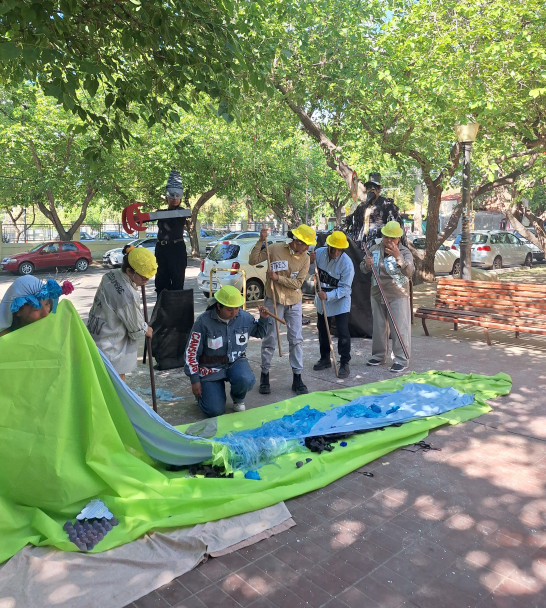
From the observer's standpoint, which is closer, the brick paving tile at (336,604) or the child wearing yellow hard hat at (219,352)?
the brick paving tile at (336,604)

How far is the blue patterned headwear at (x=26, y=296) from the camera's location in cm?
362

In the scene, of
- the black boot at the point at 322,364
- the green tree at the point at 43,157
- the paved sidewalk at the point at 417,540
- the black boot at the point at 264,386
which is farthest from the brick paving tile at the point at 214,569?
the green tree at the point at 43,157

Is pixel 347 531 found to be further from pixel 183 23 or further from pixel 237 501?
pixel 183 23

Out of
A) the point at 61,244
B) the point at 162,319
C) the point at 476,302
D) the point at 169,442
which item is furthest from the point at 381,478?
the point at 61,244

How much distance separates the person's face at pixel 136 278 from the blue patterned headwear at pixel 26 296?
3.23ft

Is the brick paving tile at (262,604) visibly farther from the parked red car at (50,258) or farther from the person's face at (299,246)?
the parked red car at (50,258)

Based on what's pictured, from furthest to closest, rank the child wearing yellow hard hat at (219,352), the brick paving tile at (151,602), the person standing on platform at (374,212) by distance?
the person standing on platform at (374,212) → the child wearing yellow hard hat at (219,352) → the brick paving tile at (151,602)

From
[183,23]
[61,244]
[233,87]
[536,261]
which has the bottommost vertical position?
[536,261]

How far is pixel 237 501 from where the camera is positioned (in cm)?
342

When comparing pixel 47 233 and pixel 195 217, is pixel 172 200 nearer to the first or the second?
pixel 195 217

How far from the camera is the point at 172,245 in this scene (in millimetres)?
6754

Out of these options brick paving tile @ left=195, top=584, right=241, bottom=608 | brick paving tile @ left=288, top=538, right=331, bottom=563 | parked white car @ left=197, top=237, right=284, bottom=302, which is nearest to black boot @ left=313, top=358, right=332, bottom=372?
brick paving tile @ left=288, top=538, right=331, bottom=563

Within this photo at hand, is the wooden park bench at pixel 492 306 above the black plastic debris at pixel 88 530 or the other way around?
above

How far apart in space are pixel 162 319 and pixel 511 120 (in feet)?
29.9
